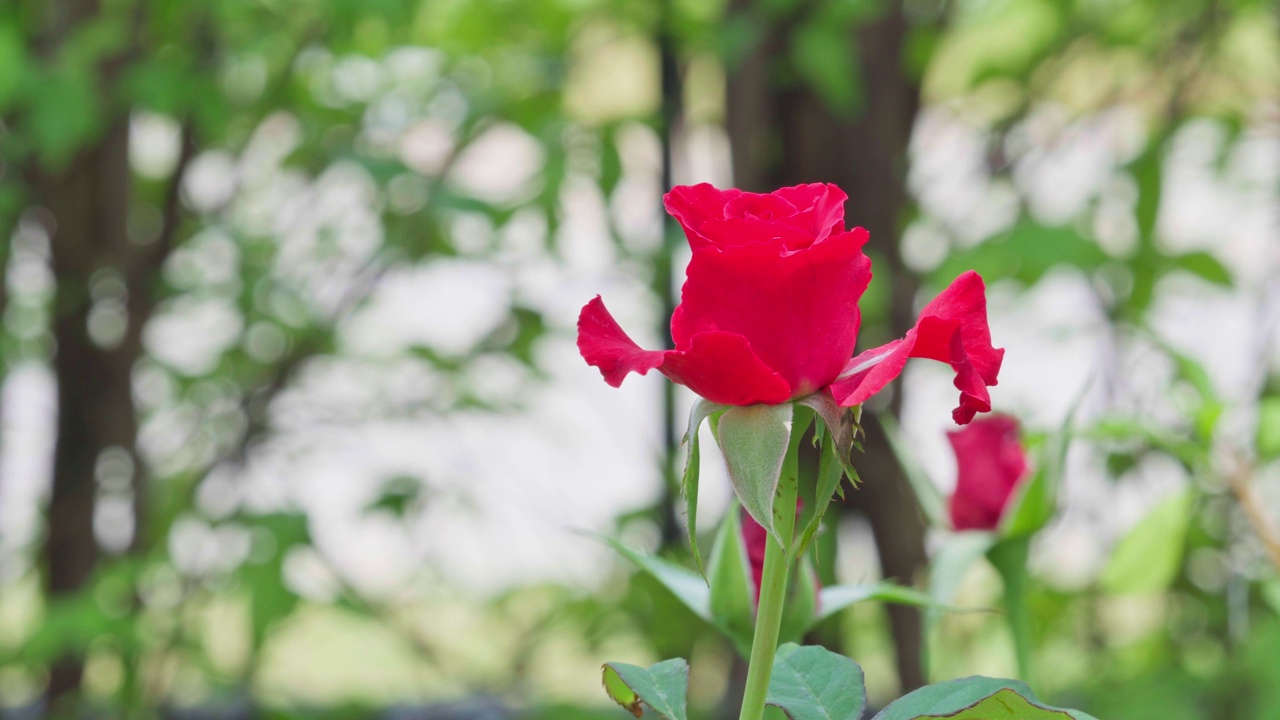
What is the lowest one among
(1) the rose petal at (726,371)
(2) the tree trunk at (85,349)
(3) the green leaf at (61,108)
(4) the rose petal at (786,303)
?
(2) the tree trunk at (85,349)

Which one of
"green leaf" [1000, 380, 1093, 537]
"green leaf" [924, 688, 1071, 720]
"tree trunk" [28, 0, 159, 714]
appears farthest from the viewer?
"tree trunk" [28, 0, 159, 714]

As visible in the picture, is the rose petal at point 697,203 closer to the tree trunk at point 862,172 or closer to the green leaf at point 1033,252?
the green leaf at point 1033,252

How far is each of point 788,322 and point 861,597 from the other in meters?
0.07

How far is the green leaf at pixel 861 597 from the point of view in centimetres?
22

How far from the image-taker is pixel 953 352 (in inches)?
6.7

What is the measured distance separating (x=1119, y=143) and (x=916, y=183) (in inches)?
7.4

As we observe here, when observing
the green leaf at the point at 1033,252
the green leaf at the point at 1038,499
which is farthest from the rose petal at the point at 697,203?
the green leaf at the point at 1033,252

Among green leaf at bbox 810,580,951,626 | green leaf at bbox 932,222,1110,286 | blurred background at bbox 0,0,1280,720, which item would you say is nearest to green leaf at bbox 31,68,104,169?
blurred background at bbox 0,0,1280,720

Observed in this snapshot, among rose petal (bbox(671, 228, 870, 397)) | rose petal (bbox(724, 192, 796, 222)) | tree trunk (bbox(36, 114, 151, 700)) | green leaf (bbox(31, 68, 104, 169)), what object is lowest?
tree trunk (bbox(36, 114, 151, 700))

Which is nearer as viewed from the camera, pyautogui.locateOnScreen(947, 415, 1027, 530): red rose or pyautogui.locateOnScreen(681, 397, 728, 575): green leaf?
pyautogui.locateOnScreen(681, 397, 728, 575): green leaf

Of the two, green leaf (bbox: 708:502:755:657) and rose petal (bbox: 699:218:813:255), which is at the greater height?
rose petal (bbox: 699:218:813:255)

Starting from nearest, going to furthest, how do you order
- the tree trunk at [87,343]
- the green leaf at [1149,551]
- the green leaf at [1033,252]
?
1. the green leaf at [1149,551]
2. the green leaf at [1033,252]
3. the tree trunk at [87,343]

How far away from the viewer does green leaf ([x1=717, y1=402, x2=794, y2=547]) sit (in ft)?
0.56

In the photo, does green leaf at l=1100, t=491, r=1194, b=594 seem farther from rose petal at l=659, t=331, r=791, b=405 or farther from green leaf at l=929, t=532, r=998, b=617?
rose petal at l=659, t=331, r=791, b=405
